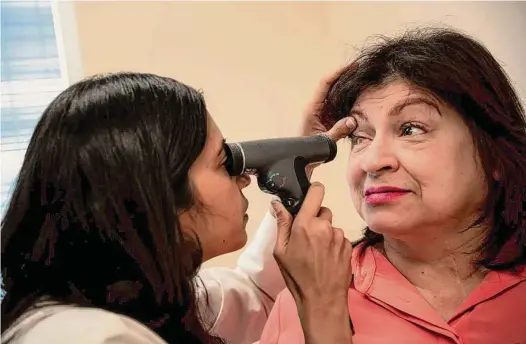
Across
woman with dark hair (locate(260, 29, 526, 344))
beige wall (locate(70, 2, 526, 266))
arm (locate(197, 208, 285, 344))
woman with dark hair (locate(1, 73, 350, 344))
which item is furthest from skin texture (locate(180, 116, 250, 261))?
beige wall (locate(70, 2, 526, 266))

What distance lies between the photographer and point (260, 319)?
1.37 metres

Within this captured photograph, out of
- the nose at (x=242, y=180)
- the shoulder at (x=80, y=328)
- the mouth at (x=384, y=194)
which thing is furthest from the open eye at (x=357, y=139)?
the shoulder at (x=80, y=328)

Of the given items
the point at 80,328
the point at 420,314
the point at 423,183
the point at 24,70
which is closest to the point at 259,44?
the point at 24,70

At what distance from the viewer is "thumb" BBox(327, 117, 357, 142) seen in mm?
1090

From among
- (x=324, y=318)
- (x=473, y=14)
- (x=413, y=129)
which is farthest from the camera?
(x=473, y=14)

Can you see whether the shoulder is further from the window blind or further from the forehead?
the window blind

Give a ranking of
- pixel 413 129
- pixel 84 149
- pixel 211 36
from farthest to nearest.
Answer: pixel 211 36 < pixel 413 129 < pixel 84 149

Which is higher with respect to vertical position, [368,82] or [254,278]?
[368,82]

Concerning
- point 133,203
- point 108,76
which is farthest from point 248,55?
point 133,203

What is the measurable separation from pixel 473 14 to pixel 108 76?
3.33ft

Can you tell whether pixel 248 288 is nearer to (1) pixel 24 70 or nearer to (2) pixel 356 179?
(2) pixel 356 179

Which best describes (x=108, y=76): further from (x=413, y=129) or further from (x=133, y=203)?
(x=413, y=129)

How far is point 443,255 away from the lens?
3.51ft

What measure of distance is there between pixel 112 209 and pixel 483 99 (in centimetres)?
63
